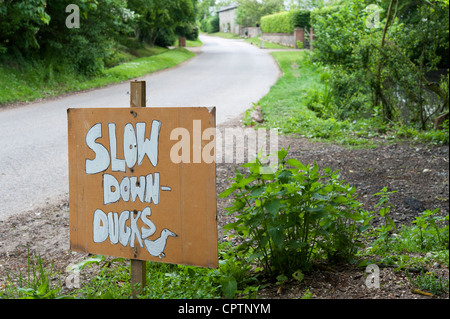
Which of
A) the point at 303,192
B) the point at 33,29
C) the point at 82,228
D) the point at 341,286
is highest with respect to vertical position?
the point at 33,29

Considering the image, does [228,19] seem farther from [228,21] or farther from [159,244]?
[159,244]

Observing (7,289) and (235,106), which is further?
(235,106)

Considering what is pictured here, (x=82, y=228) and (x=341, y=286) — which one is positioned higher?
(x=82, y=228)

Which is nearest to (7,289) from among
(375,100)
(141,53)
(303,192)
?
(303,192)

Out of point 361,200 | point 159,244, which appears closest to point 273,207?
point 159,244

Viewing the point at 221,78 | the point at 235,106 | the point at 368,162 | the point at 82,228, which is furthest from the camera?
the point at 221,78

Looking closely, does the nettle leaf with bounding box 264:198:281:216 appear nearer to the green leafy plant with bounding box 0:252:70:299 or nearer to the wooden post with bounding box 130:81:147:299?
the wooden post with bounding box 130:81:147:299

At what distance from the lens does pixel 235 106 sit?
456 inches

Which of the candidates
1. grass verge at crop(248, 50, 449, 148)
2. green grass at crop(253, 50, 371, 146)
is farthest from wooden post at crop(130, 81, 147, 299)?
green grass at crop(253, 50, 371, 146)

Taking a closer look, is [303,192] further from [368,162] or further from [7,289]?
[368,162]

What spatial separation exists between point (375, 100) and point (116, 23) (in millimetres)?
9478

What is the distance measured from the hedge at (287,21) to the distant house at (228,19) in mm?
18946

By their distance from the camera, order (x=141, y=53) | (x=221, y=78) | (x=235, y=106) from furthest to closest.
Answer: (x=141, y=53) → (x=221, y=78) → (x=235, y=106)

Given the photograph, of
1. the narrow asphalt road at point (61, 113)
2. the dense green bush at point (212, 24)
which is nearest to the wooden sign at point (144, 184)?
the narrow asphalt road at point (61, 113)
